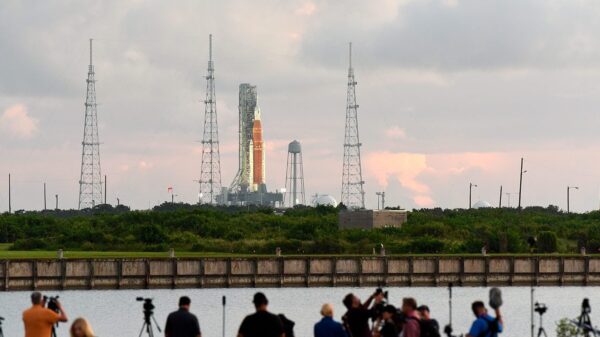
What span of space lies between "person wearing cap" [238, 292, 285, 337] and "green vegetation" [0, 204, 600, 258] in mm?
93206

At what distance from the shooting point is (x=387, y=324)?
3177cm

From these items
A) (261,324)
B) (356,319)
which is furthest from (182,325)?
(356,319)

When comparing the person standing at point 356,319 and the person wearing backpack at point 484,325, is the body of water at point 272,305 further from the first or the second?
the person wearing backpack at point 484,325

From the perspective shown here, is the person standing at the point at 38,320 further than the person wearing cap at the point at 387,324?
No

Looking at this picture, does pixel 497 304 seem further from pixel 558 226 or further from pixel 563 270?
pixel 558 226

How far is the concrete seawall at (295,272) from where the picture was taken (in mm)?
99875

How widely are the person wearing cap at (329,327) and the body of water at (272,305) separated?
117ft

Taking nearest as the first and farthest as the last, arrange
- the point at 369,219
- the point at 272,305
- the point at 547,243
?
the point at 272,305 < the point at 547,243 < the point at 369,219

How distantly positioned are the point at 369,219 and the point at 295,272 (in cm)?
4371

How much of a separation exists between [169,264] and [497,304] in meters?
74.4

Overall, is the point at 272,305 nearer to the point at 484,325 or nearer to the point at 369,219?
the point at 369,219

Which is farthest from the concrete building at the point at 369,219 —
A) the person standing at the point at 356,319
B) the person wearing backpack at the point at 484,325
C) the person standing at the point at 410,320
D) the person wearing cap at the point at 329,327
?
the person wearing backpack at the point at 484,325

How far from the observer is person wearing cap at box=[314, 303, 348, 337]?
31.3 meters

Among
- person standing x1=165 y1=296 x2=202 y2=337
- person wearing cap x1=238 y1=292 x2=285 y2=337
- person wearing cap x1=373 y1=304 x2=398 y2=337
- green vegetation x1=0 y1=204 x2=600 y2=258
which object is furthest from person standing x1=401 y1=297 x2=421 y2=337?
green vegetation x1=0 y1=204 x2=600 y2=258
